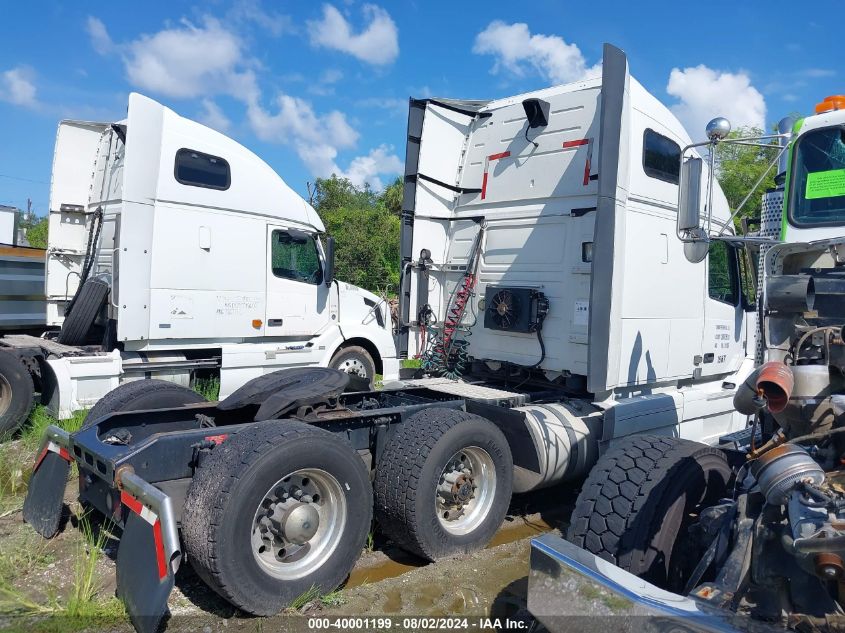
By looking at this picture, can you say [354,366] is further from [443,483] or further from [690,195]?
[690,195]

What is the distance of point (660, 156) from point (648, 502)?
368 centimetres

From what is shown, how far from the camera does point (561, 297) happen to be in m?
5.65

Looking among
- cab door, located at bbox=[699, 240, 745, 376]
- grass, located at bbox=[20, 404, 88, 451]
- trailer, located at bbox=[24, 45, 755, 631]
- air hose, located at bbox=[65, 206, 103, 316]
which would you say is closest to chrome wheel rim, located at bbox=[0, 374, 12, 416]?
grass, located at bbox=[20, 404, 88, 451]

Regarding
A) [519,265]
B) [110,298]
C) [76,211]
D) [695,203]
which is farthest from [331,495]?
[76,211]

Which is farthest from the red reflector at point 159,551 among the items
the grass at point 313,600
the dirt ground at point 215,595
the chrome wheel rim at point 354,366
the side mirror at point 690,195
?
the chrome wheel rim at point 354,366

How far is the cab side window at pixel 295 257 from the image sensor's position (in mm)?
8523

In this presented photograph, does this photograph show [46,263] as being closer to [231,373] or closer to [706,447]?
[231,373]

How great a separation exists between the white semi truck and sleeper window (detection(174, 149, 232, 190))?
13 mm

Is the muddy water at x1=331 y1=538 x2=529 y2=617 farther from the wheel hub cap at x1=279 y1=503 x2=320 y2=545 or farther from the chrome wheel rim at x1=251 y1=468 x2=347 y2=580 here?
the wheel hub cap at x1=279 y1=503 x2=320 y2=545

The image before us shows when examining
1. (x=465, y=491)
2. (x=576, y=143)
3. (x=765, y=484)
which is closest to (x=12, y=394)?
(x=465, y=491)

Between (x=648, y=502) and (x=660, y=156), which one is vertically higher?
(x=660, y=156)

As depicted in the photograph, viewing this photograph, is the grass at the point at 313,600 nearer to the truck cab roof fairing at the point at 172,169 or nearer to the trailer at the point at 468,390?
the trailer at the point at 468,390

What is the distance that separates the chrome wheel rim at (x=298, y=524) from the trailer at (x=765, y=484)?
140 centimetres

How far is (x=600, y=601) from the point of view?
2.28m
